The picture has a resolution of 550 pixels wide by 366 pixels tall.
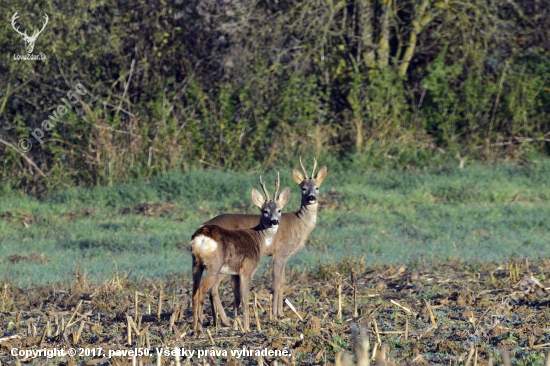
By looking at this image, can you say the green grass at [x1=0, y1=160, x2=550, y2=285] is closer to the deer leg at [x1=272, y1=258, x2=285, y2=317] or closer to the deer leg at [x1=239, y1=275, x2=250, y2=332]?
the deer leg at [x1=272, y1=258, x2=285, y2=317]

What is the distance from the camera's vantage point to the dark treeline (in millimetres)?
16203

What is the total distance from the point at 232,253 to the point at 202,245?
361mm

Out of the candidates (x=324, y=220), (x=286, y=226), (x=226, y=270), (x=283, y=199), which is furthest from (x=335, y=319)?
(x=324, y=220)

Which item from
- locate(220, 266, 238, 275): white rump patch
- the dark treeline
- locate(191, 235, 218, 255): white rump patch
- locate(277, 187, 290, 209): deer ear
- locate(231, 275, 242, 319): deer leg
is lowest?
locate(231, 275, 242, 319): deer leg

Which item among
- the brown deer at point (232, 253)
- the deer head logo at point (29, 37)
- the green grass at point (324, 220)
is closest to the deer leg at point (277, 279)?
the brown deer at point (232, 253)

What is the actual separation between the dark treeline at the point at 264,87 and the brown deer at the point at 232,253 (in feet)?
26.6

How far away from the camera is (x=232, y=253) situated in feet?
23.8

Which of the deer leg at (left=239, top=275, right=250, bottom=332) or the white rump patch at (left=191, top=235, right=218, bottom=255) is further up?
the white rump patch at (left=191, top=235, right=218, bottom=255)

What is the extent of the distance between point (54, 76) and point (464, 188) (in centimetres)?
722

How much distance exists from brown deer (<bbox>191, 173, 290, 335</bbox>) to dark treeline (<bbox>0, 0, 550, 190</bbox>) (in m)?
8.12

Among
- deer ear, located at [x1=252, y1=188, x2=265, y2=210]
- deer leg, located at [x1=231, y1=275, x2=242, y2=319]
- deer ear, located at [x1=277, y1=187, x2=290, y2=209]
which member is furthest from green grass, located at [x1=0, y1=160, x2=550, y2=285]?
deer leg, located at [x1=231, y1=275, x2=242, y2=319]

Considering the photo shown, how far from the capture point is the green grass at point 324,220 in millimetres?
10930

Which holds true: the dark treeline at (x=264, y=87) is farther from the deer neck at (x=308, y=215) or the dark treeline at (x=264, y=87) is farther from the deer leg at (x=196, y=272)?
the deer leg at (x=196, y=272)

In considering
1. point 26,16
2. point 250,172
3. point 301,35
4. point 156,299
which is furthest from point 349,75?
point 156,299
